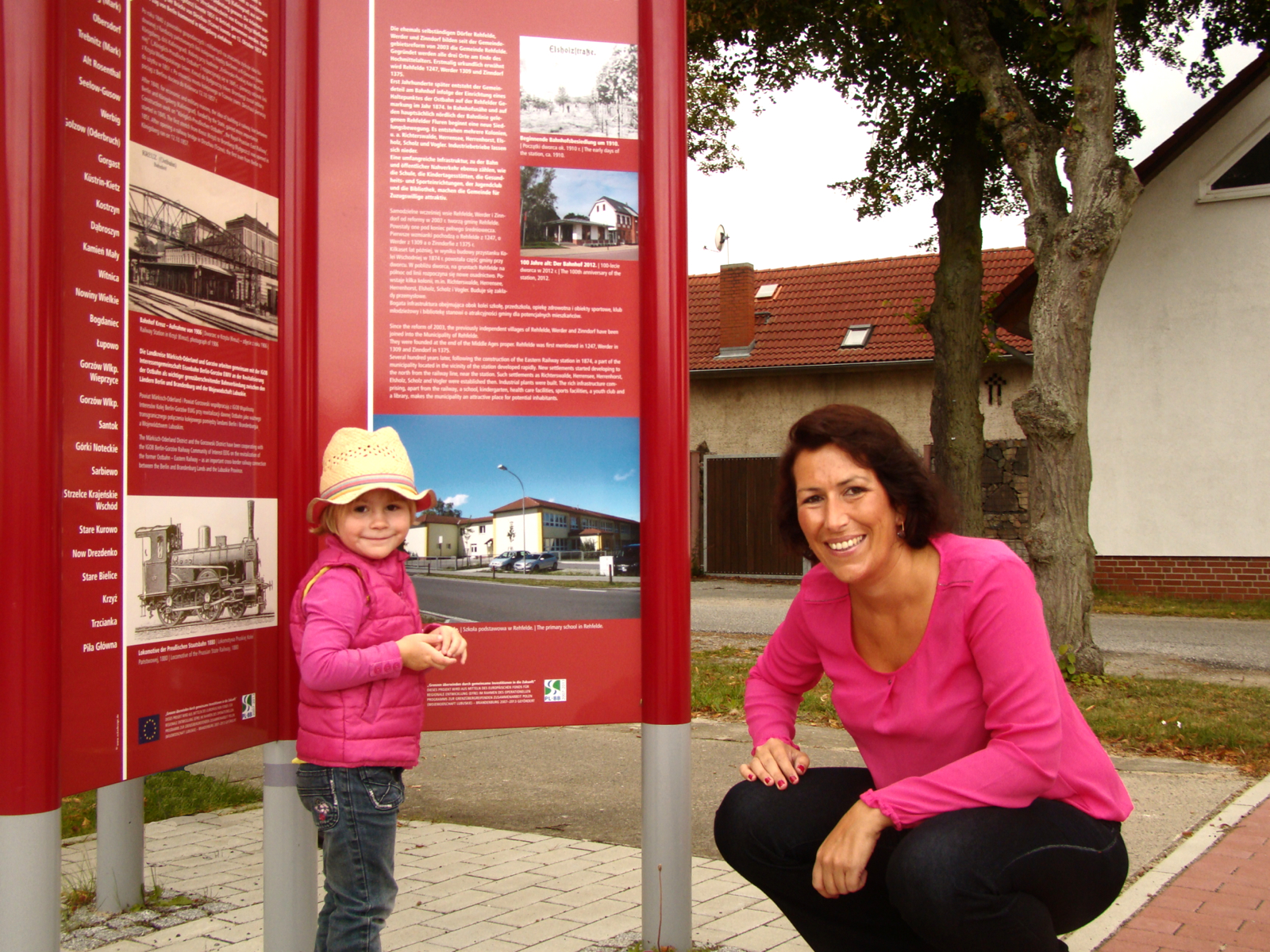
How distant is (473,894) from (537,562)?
4.96 ft

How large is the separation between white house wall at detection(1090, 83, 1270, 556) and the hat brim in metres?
16.2

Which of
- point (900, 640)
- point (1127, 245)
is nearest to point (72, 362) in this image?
point (900, 640)

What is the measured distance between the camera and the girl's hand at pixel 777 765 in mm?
2857

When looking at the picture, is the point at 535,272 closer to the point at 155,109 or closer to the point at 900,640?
the point at 155,109

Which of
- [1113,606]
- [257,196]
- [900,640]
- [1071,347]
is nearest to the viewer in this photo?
[900,640]

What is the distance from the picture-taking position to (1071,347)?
900 cm

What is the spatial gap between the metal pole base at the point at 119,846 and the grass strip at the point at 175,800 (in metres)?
1.35

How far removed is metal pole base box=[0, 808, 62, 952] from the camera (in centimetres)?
226

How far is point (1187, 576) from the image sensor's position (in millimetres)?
16938

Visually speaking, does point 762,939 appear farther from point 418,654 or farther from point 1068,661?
point 1068,661

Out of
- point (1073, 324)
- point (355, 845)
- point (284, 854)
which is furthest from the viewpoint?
point (1073, 324)

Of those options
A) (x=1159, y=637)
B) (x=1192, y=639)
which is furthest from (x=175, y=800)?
(x=1192, y=639)

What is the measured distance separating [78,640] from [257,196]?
1.30m

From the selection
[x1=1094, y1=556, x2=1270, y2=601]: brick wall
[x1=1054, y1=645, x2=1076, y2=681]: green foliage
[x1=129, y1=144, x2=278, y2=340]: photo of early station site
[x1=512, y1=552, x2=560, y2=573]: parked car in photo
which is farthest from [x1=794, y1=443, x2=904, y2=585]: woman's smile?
[x1=1094, y1=556, x2=1270, y2=601]: brick wall
